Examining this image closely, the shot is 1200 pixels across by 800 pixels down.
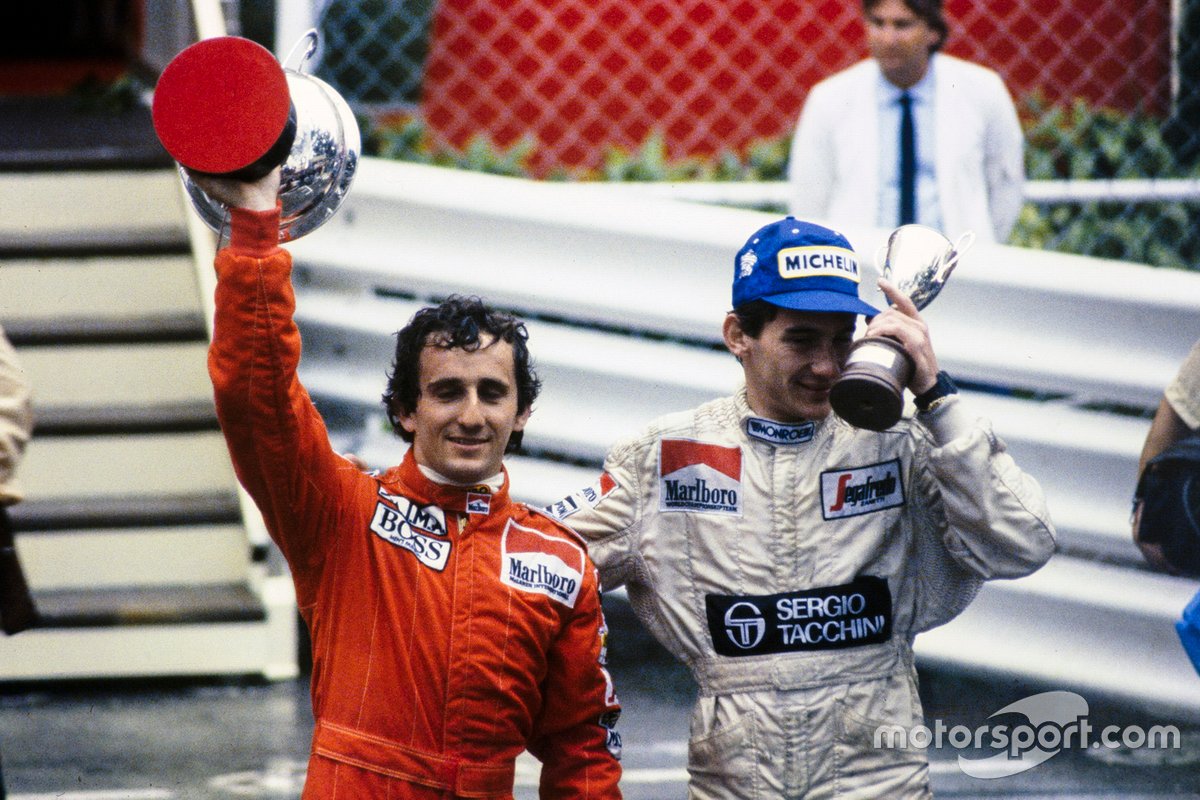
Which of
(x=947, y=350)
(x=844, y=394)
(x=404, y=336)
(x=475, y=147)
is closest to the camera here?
(x=844, y=394)

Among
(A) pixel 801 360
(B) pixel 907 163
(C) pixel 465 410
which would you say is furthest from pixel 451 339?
(B) pixel 907 163

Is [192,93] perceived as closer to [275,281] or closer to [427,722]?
[275,281]

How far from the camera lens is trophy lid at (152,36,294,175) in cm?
216

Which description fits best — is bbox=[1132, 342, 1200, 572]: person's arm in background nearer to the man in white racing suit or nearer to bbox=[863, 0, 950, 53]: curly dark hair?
the man in white racing suit

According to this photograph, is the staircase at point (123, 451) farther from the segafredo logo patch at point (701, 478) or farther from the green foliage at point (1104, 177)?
the green foliage at point (1104, 177)

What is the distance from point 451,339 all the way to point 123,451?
9.49 feet

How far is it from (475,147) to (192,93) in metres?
4.86

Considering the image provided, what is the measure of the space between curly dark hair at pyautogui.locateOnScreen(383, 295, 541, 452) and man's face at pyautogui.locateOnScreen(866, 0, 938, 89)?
2545 mm

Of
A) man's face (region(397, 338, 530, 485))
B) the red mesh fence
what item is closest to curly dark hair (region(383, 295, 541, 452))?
man's face (region(397, 338, 530, 485))

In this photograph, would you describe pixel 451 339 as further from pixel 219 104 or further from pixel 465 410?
pixel 219 104

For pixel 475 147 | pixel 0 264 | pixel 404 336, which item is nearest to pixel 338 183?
pixel 404 336

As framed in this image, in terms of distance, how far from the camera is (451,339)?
105 inches

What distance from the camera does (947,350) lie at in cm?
436

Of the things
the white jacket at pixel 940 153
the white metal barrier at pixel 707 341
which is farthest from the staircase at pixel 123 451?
the white jacket at pixel 940 153
